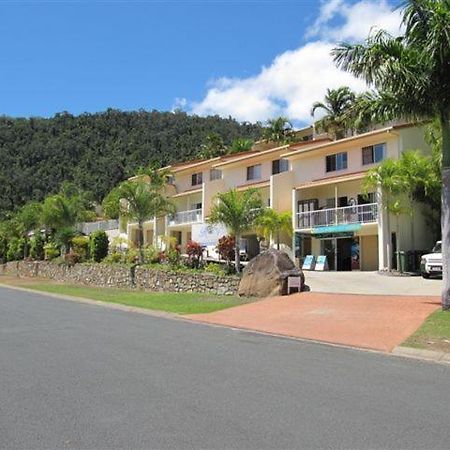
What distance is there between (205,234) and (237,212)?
734 inches

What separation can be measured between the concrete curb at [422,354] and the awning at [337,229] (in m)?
23.4

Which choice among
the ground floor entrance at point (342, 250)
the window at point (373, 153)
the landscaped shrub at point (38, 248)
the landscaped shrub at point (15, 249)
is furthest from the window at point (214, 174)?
the landscaped shrub at point (15, 249)

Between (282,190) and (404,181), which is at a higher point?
(282,190)

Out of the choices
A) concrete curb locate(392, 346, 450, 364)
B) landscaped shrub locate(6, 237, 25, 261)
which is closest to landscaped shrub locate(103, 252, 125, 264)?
landscaped shrub locate(6, 237, 25, 261)

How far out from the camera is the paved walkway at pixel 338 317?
13.9 m

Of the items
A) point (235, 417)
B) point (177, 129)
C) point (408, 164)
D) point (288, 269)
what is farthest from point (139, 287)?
point (177, 129)

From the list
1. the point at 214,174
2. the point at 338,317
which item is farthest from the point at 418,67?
the point at 214,174

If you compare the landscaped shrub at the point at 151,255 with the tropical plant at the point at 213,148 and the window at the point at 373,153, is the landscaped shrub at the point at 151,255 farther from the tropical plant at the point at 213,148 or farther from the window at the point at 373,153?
the tropical plant at the point at 213,148

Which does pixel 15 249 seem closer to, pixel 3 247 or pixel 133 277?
pixel 3 247

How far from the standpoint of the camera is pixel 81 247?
45750 millimetres

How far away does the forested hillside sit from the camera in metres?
86.1

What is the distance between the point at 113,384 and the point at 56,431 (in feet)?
7.21

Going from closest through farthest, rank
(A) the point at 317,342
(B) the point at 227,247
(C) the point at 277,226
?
1. (A) the point at 317,342
2. (B) the point at 227,247
3. (C) the point at 277,226

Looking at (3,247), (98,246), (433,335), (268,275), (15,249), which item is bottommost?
(433,335)
